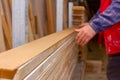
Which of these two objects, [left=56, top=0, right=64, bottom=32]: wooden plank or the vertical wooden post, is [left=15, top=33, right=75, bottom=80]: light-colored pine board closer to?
the vertical wooden post

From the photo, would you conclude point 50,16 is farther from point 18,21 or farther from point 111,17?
point 111,17

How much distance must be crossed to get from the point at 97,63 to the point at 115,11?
3320 millimetres

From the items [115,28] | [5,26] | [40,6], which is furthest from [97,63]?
[115,28]

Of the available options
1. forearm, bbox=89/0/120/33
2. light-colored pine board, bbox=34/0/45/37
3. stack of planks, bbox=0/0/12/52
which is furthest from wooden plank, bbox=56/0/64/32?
forearm, bbox=89/0/120/33

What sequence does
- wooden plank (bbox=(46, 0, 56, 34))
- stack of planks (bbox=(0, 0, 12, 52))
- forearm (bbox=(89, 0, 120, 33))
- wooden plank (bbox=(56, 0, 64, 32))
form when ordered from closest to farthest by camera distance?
forearm (bbox=(89, 0, 120, 33)) → stack of planks (bbox=(0, 0, 12, 52)) → wooden plank (bbox=(56, 0, 64, 32)) → wooden plank (bbox=(46, 0, 56, 34))

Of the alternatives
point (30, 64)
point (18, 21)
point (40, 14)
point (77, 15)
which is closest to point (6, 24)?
point (18, 21)

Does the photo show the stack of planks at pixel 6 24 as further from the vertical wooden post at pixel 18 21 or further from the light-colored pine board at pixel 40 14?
the light-colored pine board at pixel 40 14

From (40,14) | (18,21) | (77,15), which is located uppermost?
(18,21)

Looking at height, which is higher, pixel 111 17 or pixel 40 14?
pixel 111 17

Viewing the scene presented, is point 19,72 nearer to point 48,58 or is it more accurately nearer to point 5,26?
point 48,58

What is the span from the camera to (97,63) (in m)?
4.65

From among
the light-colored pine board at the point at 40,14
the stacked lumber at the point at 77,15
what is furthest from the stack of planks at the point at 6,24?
the stacked lumber at the point at 77,15

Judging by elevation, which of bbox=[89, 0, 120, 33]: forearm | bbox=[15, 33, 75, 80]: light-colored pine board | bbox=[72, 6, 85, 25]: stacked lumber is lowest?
bbox=[72, 6, 85, 25]: stacked lumber

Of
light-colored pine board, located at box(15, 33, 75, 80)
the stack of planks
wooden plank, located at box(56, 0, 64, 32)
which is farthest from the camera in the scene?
wooden plank, located at box(56, 0, 64, 32)
